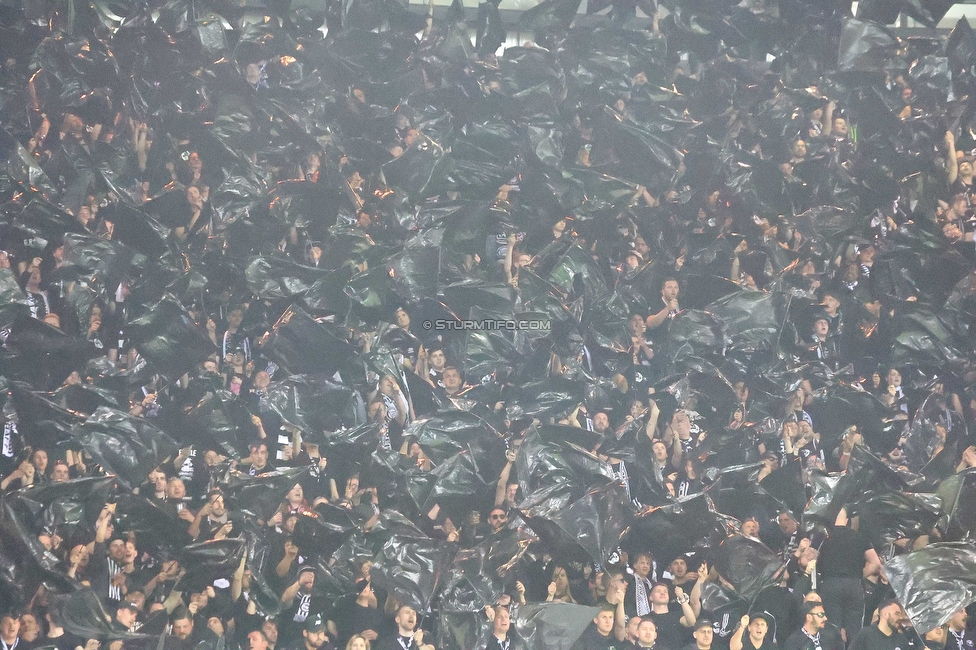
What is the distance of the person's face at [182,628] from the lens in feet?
20.3

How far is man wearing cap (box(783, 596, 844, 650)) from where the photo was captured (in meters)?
6.21

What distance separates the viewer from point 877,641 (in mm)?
6191

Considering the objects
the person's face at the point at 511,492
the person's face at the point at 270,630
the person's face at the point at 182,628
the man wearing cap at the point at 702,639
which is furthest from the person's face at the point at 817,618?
the person's face at the point at 182,628

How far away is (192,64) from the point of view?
9.05 meters

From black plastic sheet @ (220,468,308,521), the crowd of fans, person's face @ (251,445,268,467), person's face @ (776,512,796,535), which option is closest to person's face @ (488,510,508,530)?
the crowd of fans

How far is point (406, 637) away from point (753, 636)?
1.89 metres

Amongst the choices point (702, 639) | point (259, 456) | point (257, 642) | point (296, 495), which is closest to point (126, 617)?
point (257, 642)

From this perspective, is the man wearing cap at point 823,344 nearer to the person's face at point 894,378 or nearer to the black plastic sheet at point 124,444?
the person's face at point 894,378

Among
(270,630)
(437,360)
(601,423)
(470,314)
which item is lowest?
(270,630)

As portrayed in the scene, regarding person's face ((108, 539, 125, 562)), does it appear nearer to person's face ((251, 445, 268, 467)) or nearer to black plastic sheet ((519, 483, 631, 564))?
person's face ((251, 445, 268, 467))

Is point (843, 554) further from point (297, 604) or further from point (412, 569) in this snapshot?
point (297, 604)

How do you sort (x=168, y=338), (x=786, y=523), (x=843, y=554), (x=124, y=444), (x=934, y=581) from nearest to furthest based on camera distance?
(x=934, y=581), (x=843, y=554), (x=786, y=523), (x=124, y=444), (x=168, y=338)

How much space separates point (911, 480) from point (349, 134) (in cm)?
486

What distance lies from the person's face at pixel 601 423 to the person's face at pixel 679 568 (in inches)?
46.9
